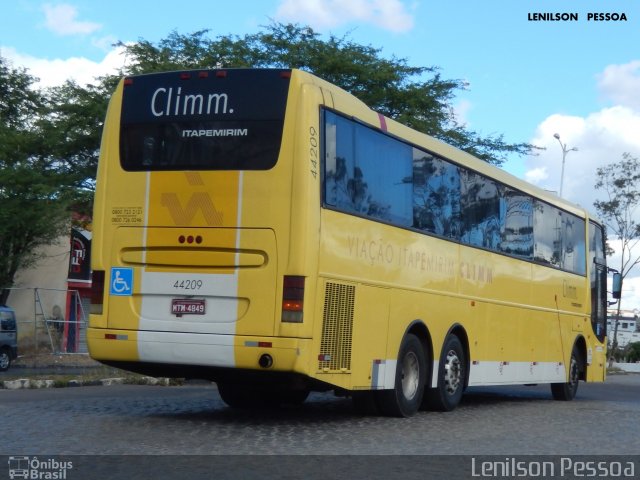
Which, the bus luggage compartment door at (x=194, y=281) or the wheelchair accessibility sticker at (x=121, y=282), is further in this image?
the wheelchair accessibility sticker at (x=121, y=282)

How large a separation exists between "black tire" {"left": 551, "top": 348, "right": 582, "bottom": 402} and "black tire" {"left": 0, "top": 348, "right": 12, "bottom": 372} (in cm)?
1415

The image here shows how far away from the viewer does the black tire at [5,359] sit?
26.7 meters

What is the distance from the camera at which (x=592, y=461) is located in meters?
9.37

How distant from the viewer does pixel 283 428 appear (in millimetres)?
11398

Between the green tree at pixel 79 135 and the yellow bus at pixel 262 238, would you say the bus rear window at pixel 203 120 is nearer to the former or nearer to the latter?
the yellow bus at pixel 262 238

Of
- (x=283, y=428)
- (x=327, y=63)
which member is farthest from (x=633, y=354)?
(x=283, y=428)

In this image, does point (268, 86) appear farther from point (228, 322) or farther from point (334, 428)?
point (334, 428)

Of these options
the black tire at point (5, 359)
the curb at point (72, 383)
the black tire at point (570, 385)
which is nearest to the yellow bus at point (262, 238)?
the black tire at point (570, 385)

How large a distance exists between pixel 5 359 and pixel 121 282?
16883 mm

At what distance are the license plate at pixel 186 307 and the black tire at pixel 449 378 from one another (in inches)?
160

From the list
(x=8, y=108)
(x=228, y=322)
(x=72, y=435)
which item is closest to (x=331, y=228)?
(x=228, y=322)

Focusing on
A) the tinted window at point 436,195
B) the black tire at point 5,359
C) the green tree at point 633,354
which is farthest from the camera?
the green tree at point 633,354

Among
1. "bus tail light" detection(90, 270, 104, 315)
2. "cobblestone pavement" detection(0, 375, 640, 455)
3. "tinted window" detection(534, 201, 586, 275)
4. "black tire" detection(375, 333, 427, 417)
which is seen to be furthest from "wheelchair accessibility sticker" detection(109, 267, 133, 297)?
"tinted window" detection(534, 201, 586, 275)

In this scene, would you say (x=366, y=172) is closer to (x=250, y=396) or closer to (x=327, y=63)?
(x=250, y=396)
